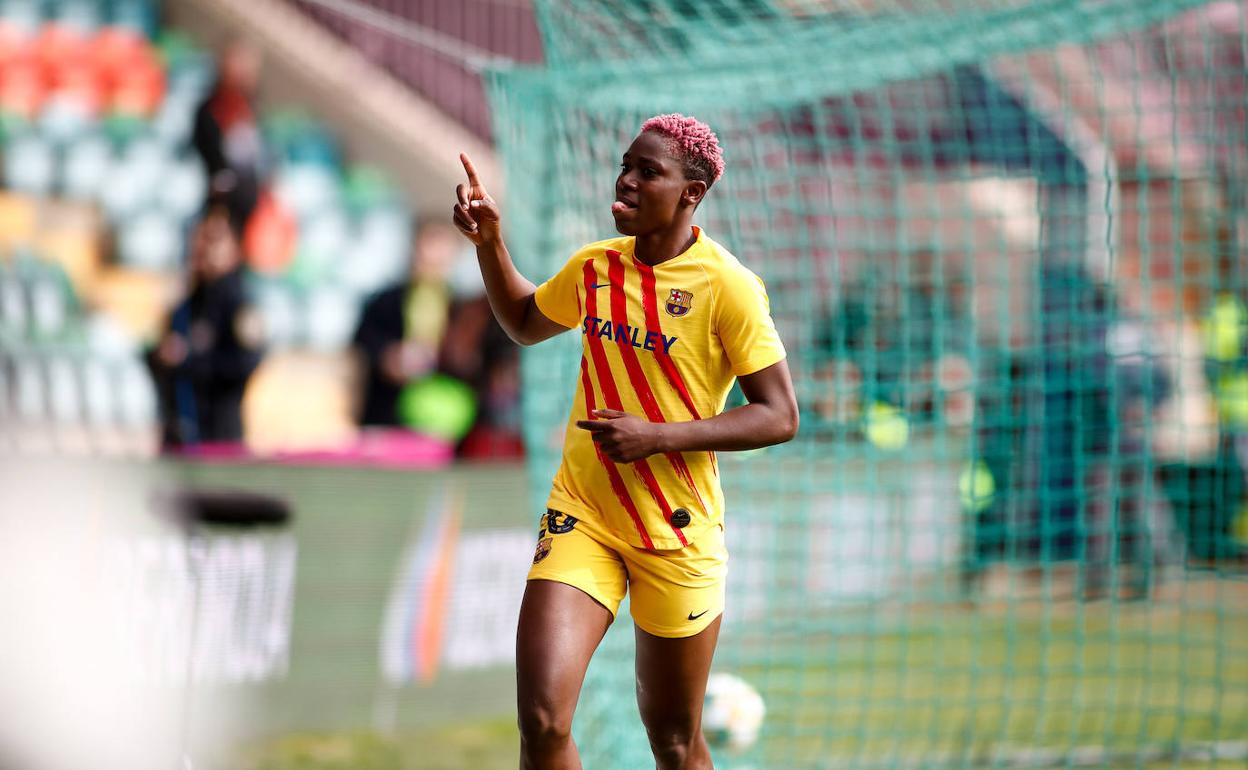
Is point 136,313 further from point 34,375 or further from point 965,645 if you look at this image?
point 965,645

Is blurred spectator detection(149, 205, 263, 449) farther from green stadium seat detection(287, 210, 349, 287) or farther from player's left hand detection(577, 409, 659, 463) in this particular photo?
player's left hand detection(577, 409, 659, 463)

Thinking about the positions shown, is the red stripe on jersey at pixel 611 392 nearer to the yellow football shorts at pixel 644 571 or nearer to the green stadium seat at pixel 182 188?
the yellow football shorts at pixel 644 571

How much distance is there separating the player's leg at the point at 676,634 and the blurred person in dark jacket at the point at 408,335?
19.3ft

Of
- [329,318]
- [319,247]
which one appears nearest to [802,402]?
[329,318]

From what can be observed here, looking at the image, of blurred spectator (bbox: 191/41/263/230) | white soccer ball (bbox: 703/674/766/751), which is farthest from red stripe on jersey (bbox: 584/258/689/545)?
blurred spectator (bbox: 191/41/263/230)

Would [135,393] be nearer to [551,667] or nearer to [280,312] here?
[280,312]

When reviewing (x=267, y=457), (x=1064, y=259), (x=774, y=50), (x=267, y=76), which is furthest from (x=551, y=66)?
(x=267, y=76)

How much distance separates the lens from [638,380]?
3910mm

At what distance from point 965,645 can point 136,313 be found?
6401mm

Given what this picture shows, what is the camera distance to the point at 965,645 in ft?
30.3

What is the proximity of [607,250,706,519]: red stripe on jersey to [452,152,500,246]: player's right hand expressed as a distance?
403mm

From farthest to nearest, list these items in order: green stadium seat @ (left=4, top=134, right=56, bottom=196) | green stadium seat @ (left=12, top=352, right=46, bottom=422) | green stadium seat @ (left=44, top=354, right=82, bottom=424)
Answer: green stadium seat @ (left=4, top=134, right=56, bottom=196) < green stadium seat @ (left=44, top=354, right=82, bottom=424) < green stadium seat @ (left=12, top=352, right=46, bottom=422)

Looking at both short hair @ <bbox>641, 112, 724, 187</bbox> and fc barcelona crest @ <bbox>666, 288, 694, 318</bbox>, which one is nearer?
short hair @ <bbox>641, 112, 724, 187</bbox>

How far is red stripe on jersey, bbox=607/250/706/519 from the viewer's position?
3.90 meters
